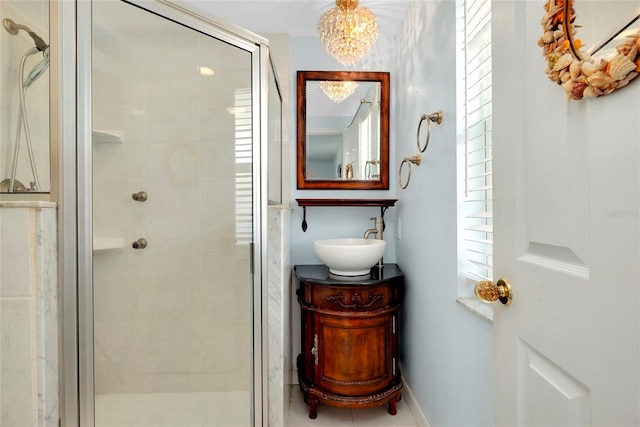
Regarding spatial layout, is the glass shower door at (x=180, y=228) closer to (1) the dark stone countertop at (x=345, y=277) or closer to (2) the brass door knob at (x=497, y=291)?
(1) the dark stone countertop at (x=345, y=277)

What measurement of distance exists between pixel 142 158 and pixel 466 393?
1.64 metres

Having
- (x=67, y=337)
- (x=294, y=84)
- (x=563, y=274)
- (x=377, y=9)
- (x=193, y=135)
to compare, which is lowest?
(x=67, y=337)

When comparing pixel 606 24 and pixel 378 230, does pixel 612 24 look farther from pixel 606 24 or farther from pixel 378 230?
pixel 378 230

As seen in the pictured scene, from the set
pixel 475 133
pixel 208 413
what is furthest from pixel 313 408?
pixel 475 133

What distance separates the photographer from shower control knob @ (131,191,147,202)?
1.38m

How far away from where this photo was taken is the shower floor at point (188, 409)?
1412mm

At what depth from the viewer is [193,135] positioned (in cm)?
154

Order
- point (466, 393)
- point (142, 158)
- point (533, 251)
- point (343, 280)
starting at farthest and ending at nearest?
point (343, 280) → point (142, 158) → point (466, 393) → point (533, 251)

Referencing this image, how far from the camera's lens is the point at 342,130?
2111 millimetres

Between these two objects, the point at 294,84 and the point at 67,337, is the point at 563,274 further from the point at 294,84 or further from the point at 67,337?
the point at 294,84

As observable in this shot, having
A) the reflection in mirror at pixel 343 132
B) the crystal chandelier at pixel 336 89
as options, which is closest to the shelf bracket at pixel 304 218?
the reflection in mirror at pixel 343 132

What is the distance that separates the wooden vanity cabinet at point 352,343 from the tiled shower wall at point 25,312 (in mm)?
1092

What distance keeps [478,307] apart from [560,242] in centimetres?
62

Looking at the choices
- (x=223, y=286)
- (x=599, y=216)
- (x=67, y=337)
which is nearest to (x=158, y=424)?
(x=223, y=286)
